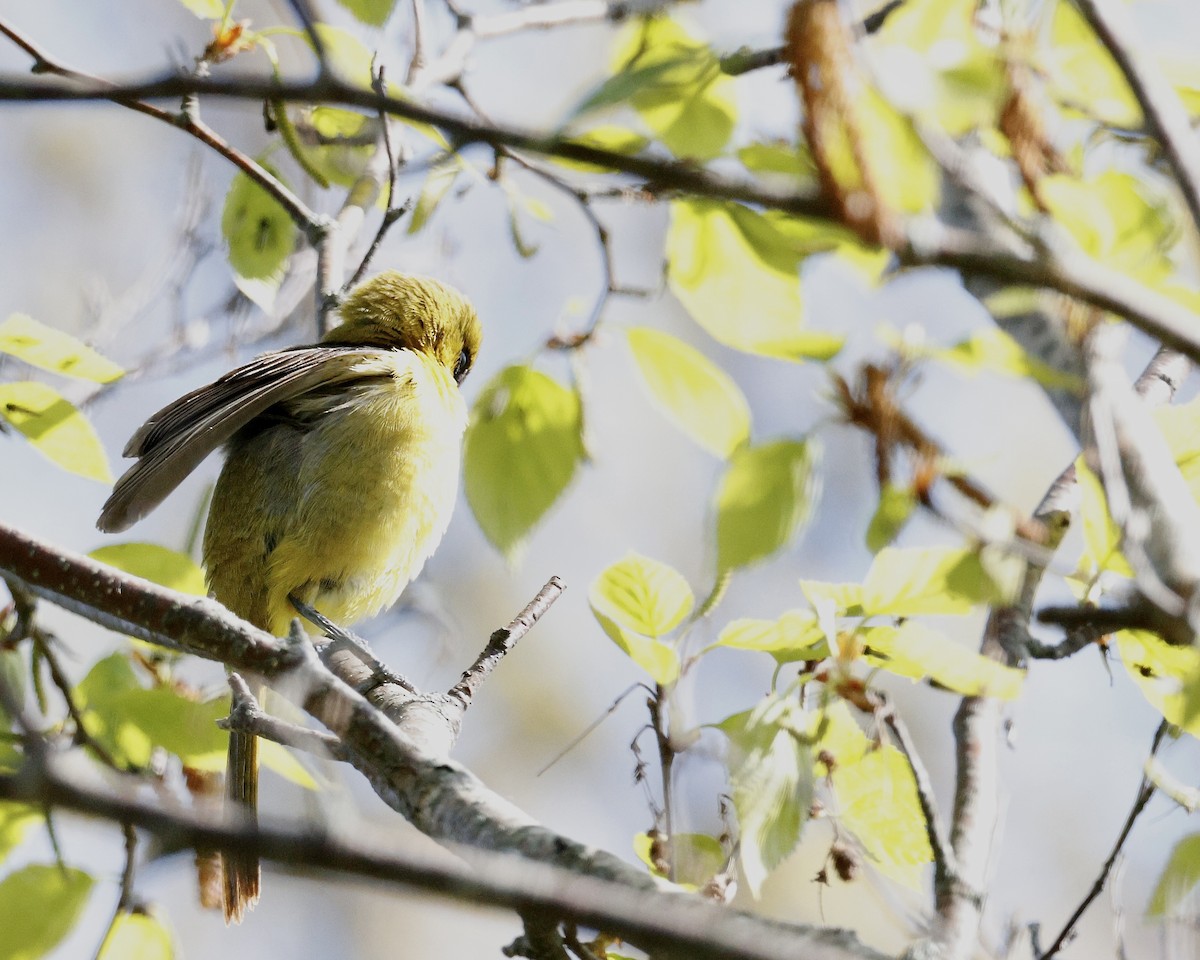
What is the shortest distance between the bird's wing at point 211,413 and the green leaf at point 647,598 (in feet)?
5.73

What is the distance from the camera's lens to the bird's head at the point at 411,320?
4.55m

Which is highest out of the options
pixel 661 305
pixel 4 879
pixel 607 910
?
pixel 661 305

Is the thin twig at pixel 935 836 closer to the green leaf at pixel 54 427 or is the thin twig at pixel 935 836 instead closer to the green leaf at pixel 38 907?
the green leaf at pixel 38 907

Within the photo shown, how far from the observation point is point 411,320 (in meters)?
4.66

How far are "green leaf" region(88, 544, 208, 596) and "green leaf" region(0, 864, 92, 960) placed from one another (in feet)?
2.01

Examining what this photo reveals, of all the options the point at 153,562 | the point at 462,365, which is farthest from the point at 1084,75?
the point at 462,365

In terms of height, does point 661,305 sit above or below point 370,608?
above

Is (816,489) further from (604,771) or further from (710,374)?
(604,771)

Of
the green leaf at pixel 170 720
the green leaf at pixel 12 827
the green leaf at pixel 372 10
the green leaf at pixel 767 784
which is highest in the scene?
the green leaf at pixel 372 10

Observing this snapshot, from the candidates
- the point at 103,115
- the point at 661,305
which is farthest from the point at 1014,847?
the point at 103,115

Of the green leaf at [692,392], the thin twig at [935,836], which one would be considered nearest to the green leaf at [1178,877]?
the thin twig at [935,836]

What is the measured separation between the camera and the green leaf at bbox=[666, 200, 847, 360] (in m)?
1.37

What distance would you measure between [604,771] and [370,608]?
5.94 metres

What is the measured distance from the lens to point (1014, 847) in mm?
8992
